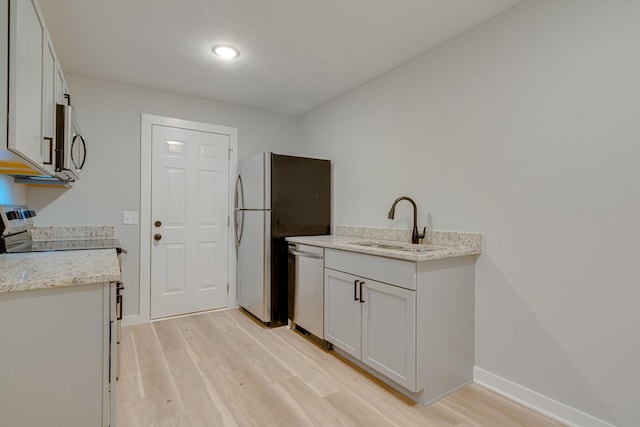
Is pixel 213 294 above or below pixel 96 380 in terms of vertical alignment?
below

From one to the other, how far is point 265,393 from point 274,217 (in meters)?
1.53

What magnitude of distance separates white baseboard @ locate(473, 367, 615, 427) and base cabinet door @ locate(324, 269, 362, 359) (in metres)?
0.83

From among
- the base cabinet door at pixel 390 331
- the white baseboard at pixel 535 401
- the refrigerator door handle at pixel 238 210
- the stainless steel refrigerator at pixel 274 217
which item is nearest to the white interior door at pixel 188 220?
the refrigerator door handle at pixel 238 210

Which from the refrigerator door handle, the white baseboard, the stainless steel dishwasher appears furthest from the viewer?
the refrigerator door handle

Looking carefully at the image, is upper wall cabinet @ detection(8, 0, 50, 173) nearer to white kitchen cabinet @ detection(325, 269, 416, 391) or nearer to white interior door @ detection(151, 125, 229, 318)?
white interior door @ detection(151, 125, 229, 318)

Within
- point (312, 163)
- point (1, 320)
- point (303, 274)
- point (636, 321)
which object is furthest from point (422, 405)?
point (312, 163)

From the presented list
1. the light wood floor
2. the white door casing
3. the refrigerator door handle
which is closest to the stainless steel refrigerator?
the refrigerator door handle

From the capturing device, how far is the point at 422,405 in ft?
6.16

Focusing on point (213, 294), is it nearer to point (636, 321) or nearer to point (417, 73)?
point (417, 73)

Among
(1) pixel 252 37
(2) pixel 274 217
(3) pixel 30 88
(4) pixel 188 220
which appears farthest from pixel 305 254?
(3) pixel 30 88

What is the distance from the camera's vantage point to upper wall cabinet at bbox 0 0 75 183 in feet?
3.71

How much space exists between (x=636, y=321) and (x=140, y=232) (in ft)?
12.1

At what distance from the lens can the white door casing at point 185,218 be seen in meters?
3.22

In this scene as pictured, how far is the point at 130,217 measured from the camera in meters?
3.13
